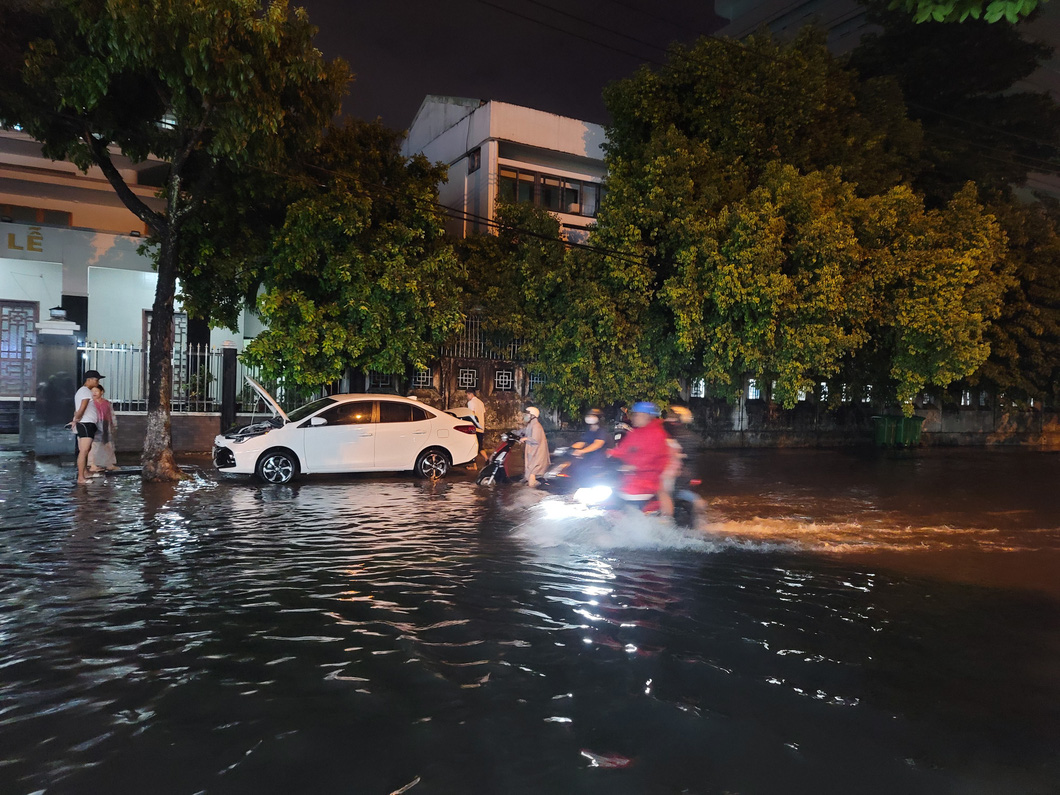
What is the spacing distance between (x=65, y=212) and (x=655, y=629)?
23494mm

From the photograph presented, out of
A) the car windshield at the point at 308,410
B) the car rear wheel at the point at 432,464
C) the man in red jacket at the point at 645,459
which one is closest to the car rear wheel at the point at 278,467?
the car windshield at the point at 308,410

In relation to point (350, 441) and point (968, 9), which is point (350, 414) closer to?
point (350, 441)

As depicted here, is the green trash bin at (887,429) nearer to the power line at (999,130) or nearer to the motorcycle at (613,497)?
the power line at (999,130)

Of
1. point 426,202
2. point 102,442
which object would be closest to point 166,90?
point 426,202

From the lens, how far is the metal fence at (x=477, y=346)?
21.9 meters

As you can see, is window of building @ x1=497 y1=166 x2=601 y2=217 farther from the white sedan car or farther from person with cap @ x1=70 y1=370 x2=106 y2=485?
person with cap @ x1=70 y1=370 x2=106 y2=485

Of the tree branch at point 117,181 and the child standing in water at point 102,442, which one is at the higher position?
the tree branch at point 117,181

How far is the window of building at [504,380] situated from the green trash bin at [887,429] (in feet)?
47.9

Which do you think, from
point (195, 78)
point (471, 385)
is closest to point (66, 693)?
point (195, 78)

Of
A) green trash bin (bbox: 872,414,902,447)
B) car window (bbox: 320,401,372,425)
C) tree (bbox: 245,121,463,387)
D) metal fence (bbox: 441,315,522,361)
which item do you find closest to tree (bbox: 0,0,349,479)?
tree (bbox: 245,121,463,387)

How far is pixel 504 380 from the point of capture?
75.0 ft

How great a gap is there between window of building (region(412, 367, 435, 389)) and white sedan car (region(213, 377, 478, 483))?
6261 mm

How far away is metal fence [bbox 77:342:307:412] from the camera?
17.0 meters

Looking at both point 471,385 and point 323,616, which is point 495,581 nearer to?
point 323,616
